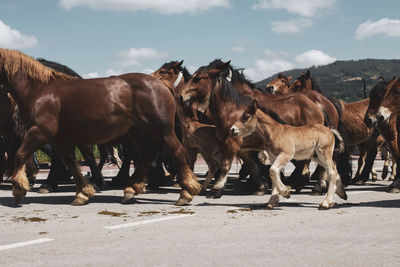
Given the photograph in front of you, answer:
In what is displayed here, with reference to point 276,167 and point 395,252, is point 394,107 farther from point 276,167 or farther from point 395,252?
point 395,252

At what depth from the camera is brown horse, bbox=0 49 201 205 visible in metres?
7.05

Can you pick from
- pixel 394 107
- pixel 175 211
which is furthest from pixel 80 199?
pixel 394 107

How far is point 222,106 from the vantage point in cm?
Answer: 863

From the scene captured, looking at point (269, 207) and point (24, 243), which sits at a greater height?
point (269, 207)

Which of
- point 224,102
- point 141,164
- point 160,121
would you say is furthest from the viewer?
point 224,102

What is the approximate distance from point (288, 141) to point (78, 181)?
337 centimetres

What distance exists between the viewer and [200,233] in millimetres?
5078

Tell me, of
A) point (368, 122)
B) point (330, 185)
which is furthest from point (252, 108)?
point (368, 122)

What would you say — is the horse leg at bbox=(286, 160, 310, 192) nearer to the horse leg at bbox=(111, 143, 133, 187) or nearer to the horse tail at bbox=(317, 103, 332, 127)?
the horse tail at bbox=(317, 103, 332, 127)

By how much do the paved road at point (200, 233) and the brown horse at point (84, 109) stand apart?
0.80 metres

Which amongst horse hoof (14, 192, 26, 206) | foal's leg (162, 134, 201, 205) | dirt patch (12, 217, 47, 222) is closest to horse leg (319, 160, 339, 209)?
foal's leg (162, 134, 201, 205)

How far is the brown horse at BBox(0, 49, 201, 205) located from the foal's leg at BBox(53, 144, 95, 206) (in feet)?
0.05

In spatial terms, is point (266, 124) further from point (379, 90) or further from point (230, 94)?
point (379, 90)

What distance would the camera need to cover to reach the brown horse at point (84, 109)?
7.05m
